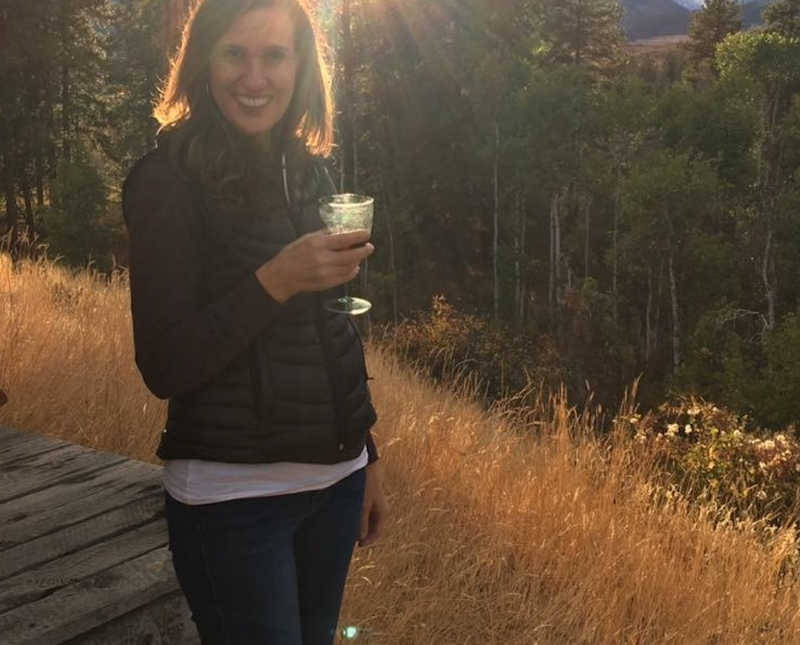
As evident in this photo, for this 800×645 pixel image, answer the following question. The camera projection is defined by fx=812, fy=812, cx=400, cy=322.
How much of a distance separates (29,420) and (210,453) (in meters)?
3.11

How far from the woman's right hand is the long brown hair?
38 centimetres

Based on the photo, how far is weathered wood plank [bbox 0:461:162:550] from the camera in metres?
2.43

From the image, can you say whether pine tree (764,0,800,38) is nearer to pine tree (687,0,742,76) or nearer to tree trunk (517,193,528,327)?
pine tree (687,0,742,76)

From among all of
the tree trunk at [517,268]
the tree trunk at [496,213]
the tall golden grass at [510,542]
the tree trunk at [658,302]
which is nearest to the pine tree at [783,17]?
the tree trunk at [658,302]

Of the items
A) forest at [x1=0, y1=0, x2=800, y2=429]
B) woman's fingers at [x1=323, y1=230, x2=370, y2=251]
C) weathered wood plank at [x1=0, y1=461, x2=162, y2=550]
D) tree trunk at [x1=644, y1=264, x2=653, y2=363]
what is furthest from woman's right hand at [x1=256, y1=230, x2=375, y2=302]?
tree trunk at [x1=644, y1=264, x2=653, y2=363]

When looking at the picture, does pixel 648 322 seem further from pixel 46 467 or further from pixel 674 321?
pixel 46 467

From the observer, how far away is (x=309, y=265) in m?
1.35

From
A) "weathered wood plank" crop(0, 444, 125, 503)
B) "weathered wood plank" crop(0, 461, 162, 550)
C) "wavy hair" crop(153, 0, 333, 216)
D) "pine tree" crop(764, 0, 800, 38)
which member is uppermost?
"pine tree" crop(764, 0, 800, 38)

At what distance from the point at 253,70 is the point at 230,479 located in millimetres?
757

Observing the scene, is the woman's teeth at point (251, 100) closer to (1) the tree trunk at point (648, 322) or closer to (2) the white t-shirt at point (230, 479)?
(2) the white t-shirt at point (230, 479)

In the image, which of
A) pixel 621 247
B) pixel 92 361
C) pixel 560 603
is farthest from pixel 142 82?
pixel 560 603

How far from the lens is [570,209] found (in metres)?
39.8

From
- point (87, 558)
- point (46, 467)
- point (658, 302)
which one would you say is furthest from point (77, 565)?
point (658, 302)

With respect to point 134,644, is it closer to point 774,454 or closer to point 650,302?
point 774,454
